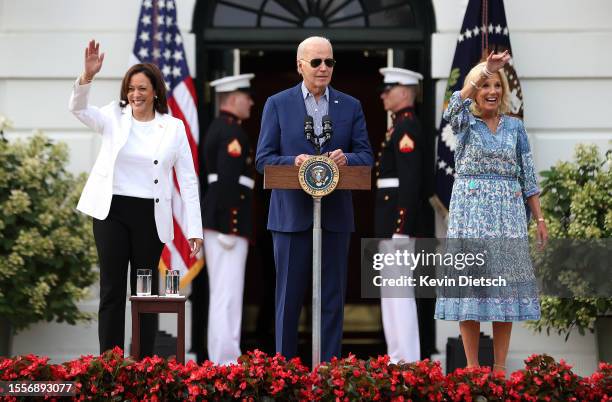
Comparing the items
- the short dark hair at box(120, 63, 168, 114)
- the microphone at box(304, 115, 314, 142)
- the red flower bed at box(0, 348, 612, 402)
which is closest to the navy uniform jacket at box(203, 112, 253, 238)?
the short dark hair at box(120, 63, 168, 114)

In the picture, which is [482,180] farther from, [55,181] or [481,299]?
[55,181]

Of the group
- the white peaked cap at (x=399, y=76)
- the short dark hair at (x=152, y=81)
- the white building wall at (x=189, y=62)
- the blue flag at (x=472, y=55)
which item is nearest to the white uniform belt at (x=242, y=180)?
the white building wall at (x=189, y=62)

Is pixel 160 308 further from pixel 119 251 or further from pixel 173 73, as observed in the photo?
pixel 173 73

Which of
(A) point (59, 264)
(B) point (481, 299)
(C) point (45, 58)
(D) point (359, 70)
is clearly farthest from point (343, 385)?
(D) point (359, 70)

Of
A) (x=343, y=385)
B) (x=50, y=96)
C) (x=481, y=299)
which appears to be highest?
(x=50, y=96)

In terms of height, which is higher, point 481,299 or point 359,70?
point 359,70

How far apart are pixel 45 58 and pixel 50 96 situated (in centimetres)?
29

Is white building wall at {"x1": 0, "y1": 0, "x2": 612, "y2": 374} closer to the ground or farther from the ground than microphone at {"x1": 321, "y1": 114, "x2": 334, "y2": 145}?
farther from the ground

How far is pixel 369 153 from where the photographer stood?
224 inches

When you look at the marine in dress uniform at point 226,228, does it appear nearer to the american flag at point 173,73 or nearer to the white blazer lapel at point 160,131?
the american flag at point 173,73

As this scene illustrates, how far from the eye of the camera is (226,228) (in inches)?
331

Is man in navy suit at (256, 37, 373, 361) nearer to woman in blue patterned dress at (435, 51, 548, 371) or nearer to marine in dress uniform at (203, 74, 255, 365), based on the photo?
woman in blue patterned dress at (435, 51, 548, 371)

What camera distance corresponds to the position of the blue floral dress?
573 cm

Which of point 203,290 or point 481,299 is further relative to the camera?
point 203,290
